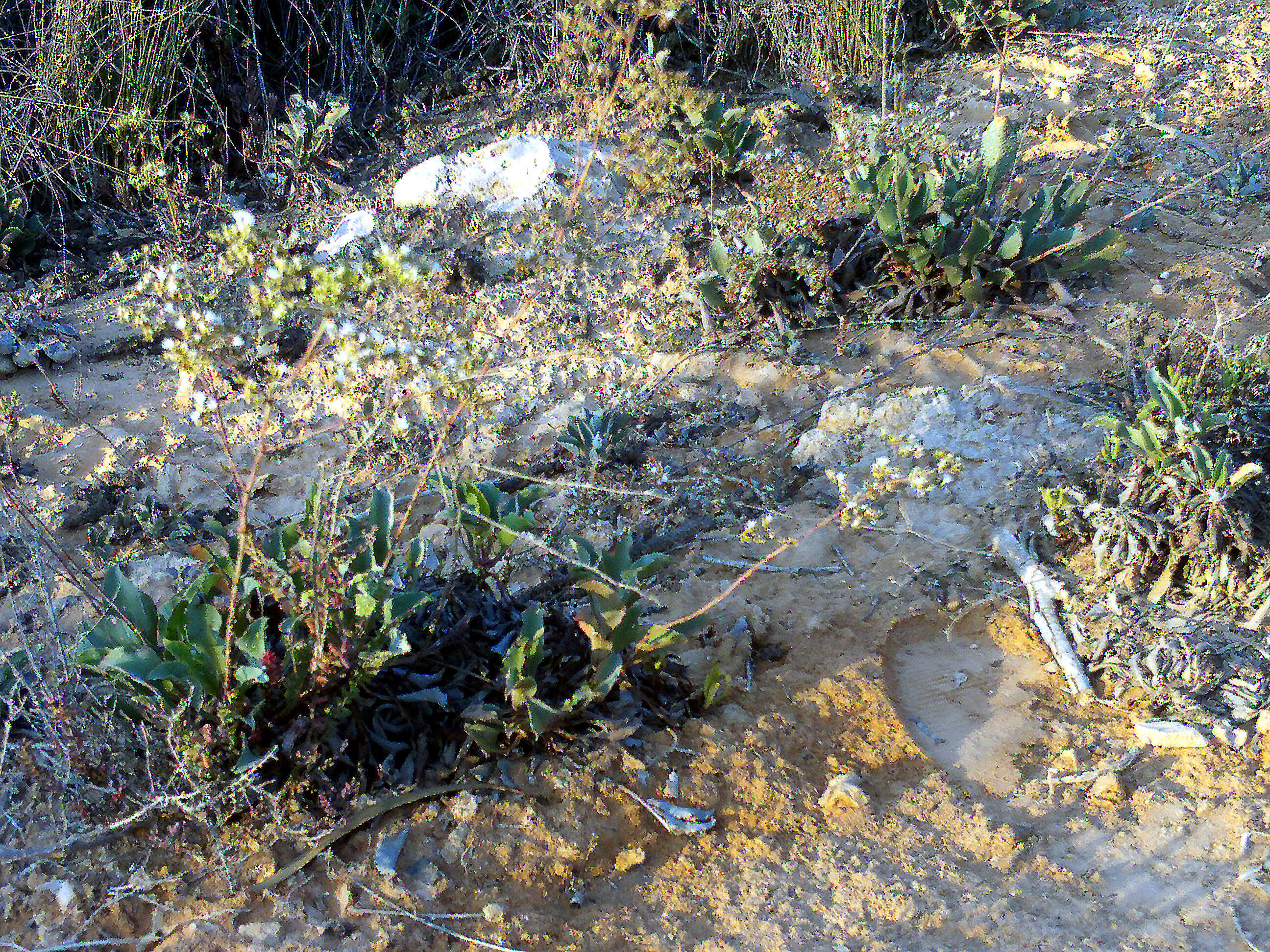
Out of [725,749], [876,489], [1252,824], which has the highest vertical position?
[876,489]

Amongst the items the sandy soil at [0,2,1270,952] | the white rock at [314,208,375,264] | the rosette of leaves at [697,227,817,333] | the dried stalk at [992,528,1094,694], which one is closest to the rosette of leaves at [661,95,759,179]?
the rosette of leaves at [697,227,817,333]

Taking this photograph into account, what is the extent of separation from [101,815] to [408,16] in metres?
5.47

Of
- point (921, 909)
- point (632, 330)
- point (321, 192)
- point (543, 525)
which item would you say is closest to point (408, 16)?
point (321, 192)

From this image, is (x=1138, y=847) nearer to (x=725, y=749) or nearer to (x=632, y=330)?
(x=725, y=749)

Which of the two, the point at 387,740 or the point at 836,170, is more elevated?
the point at 836,170

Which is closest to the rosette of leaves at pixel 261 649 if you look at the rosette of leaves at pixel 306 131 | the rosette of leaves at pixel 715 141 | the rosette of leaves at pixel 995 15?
the rosette of leaves at pixel 715 141

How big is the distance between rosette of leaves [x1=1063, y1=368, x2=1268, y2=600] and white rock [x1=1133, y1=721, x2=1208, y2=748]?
0.47 m

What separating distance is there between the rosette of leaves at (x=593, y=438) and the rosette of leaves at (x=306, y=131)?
Answer: 9.16ft

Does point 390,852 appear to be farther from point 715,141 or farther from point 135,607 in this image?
point 715,141

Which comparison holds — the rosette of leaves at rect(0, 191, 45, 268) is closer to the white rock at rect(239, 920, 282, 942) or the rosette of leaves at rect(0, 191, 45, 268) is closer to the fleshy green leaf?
the fleshy green leaf

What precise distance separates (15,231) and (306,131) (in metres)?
1.58

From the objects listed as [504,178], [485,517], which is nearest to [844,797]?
[485,517]

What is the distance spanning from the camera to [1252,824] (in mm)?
2170

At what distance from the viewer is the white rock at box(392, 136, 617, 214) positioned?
4.98 metres
